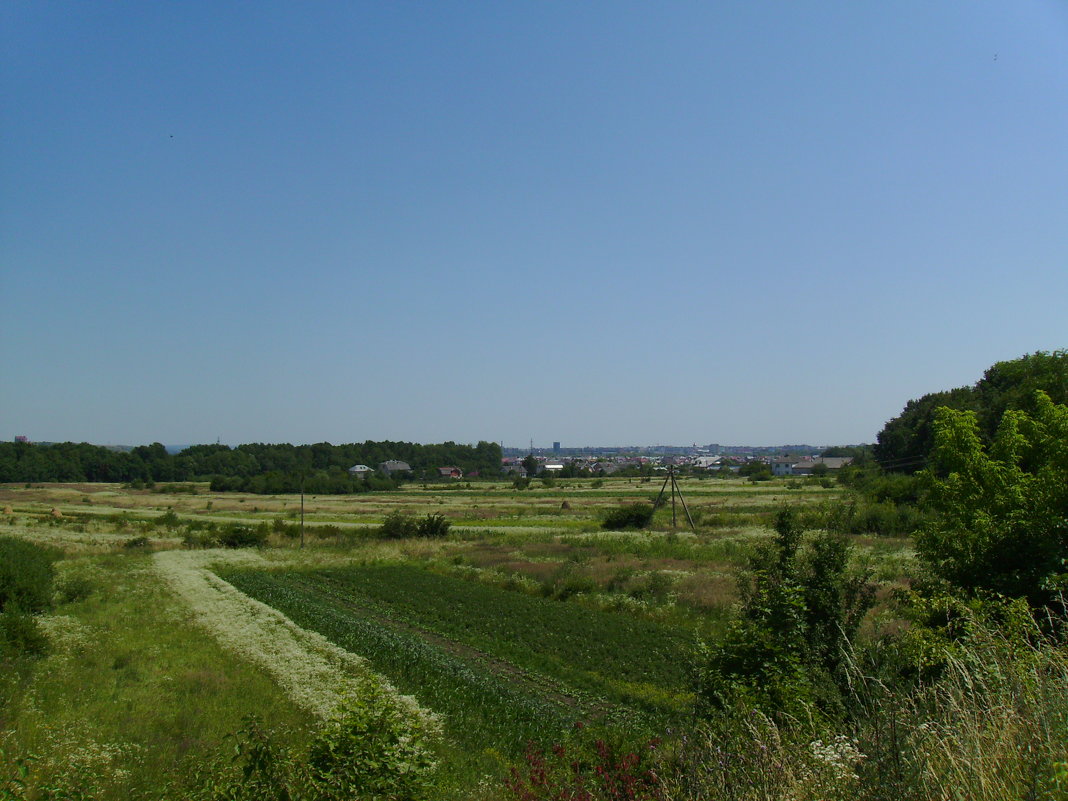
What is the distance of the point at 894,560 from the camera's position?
103 feet

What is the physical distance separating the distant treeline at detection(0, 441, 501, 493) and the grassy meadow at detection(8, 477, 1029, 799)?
50461 millimetres

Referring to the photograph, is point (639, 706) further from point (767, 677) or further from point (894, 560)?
point (894, 560)

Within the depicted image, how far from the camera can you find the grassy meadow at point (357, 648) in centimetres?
1090

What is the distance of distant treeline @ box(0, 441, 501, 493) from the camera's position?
9506 cm

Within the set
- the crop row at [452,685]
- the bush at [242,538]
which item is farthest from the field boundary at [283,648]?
the bush at [242,538]

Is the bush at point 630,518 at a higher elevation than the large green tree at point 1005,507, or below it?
below

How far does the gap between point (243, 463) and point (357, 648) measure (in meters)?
136

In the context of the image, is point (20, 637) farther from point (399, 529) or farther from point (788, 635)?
point (399, 529)

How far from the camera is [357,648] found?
18953 millimetres

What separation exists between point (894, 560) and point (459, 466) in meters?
157

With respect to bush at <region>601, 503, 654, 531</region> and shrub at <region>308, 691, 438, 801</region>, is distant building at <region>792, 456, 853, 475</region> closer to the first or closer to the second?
bush at <region>601, 503, 654, 531</region>

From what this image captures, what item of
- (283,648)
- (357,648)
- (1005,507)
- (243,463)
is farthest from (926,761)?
(243,463)

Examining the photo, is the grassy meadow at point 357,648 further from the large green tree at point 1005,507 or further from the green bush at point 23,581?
the large green tree at point 1005,507

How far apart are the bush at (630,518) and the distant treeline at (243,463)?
43.8 m
